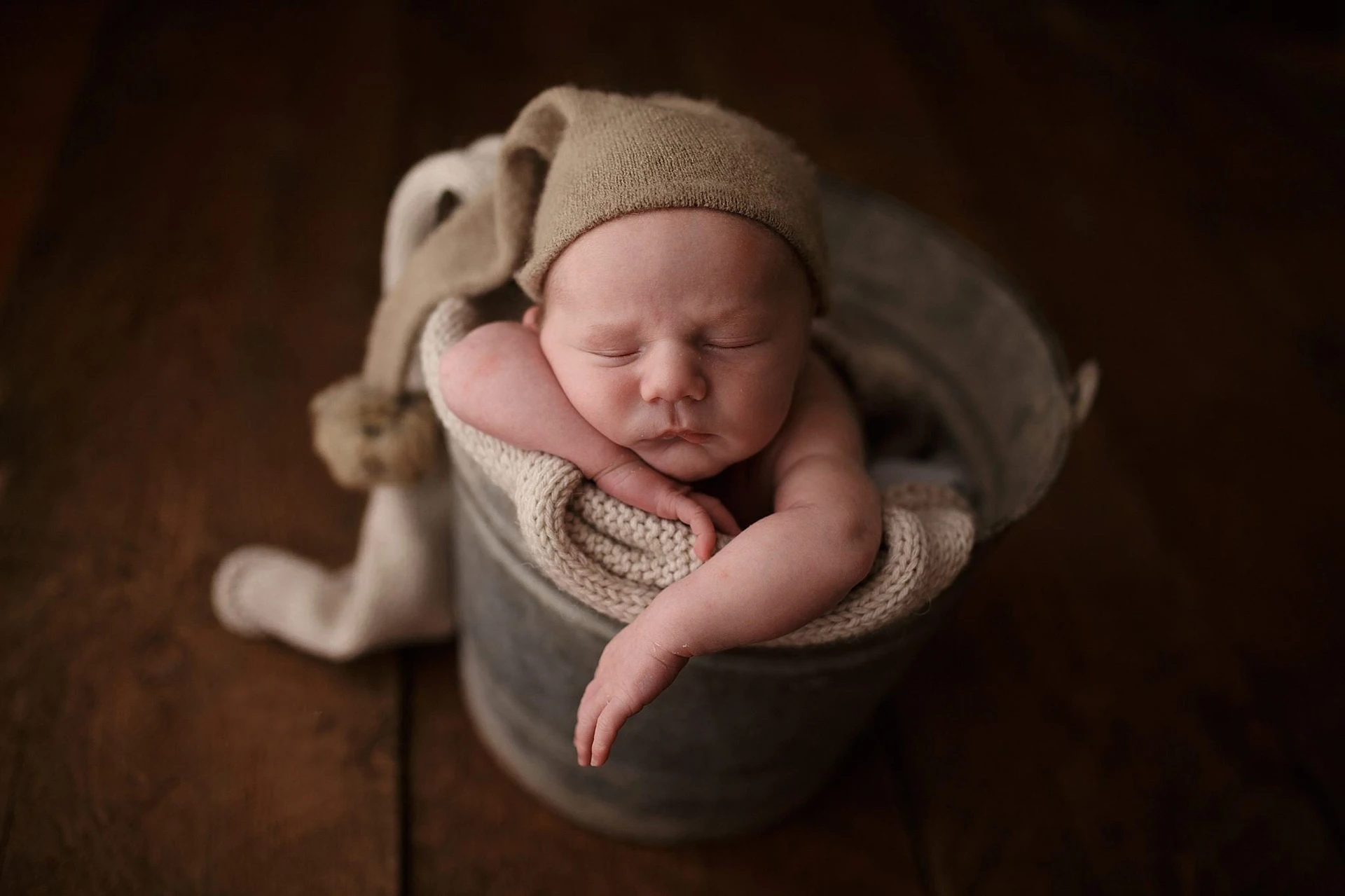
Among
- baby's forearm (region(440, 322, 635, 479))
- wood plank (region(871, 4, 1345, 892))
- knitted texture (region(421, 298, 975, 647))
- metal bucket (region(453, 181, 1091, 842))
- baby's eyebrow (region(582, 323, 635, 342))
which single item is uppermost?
baby's eyebrow (region(582, 323, 635, 342))

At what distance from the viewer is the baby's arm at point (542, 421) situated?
70 cm

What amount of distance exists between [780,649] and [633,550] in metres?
0.13

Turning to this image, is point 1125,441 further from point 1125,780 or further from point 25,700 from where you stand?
point 25,700

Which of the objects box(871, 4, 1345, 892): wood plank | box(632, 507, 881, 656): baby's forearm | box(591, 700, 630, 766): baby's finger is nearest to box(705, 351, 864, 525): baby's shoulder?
box(632, 507, 881, 656): baby's forearm

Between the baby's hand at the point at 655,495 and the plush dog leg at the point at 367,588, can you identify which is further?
the plush dog leg at the point at 367,588

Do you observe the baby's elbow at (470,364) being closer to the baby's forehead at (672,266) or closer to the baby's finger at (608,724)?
the baby's forehead at (672,266)

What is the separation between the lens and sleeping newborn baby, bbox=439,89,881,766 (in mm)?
637

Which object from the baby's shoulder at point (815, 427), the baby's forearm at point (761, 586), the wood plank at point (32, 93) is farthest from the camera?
the wood plank at point (32, 93)

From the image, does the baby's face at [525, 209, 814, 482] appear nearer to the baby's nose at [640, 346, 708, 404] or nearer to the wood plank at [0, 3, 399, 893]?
the baby's nose at [640, 346, 708, 404]

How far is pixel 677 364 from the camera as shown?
0.65 m

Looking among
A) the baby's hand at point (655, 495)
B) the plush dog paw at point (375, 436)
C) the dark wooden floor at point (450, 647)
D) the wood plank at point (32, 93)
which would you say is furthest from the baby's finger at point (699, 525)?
the wood plank at point (32, 93)

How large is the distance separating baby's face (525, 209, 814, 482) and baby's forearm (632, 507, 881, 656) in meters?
0.08

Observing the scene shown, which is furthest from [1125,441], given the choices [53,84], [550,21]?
[53,84]

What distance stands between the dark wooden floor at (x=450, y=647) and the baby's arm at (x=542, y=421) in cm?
43
